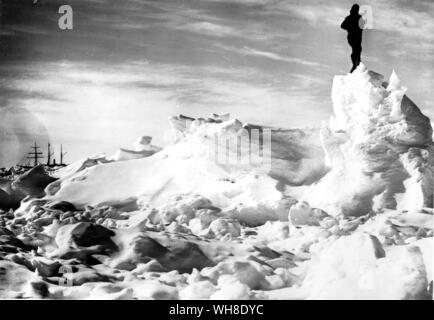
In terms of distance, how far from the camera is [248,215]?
8.07 metres

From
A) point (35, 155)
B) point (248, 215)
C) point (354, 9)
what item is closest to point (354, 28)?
point (354, 9)

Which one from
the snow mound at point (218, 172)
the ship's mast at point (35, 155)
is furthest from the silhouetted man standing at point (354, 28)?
the ship's mast at point (35, 155)

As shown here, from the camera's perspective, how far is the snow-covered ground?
6.34 metres

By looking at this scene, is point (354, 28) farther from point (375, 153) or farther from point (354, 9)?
point (375, 153)

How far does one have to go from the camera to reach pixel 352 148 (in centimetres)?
827

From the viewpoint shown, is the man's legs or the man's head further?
the man's legs

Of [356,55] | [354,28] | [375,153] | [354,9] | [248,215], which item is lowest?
[248,215]

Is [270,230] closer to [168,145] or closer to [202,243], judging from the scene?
[202,243]

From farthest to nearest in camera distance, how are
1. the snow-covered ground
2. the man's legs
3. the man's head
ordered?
the man's legs, the man's head, the snow-covered ground

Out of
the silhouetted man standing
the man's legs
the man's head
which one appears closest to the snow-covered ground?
the man's legs

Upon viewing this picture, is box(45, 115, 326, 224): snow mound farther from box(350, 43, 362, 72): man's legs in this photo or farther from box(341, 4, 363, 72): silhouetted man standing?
box(341, 4, 363, 72): silhouetted man standing

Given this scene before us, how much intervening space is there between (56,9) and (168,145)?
256 cm

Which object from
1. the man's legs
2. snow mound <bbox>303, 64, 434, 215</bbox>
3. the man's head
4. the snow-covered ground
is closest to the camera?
the snow-covered ground

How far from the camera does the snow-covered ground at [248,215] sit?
20.8ft
